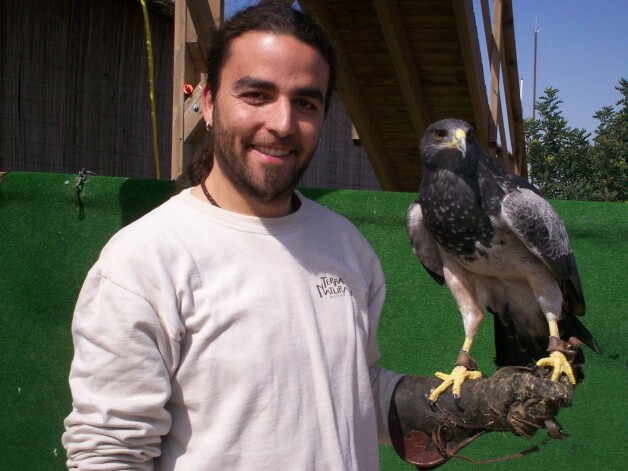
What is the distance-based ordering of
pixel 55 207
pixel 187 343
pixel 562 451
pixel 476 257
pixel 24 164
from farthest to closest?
pixel 24 164
pixel 55 207
pixel 562 451
pixel 476 257
pixel 187 343

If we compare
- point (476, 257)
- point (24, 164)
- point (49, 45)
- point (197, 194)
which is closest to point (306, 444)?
point (197, 194)

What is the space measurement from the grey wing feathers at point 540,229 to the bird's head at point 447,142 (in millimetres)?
257

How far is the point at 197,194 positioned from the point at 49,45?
445cm

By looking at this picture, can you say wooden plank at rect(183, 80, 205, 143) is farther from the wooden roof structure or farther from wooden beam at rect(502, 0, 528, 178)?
wooden beam at rect(502, 0, 528, 178)

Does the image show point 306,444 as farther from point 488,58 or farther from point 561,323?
point 488,58

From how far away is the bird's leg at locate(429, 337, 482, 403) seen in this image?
2.12 m

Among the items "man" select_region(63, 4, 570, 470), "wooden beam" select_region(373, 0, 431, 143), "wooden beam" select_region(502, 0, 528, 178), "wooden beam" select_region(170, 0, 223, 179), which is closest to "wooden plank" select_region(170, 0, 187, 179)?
"wooden beam" select_region(170, 0, 223, 179)

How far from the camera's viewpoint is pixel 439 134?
8.64 ft

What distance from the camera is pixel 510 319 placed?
2805 mm

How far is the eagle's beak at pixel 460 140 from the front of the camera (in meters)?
2.51

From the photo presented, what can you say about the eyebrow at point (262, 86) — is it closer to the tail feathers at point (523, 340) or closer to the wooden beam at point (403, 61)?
the tail feathers at point (523, 340)

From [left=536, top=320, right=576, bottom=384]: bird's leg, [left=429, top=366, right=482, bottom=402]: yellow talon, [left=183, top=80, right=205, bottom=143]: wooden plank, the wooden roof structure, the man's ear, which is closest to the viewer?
the man's ear

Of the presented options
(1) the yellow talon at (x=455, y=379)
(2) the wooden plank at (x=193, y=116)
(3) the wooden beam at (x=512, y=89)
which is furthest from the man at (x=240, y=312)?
(3) the wooden beam at (x=512, y=89)

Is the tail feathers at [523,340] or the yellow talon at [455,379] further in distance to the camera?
the tail feathers at [523,340]
